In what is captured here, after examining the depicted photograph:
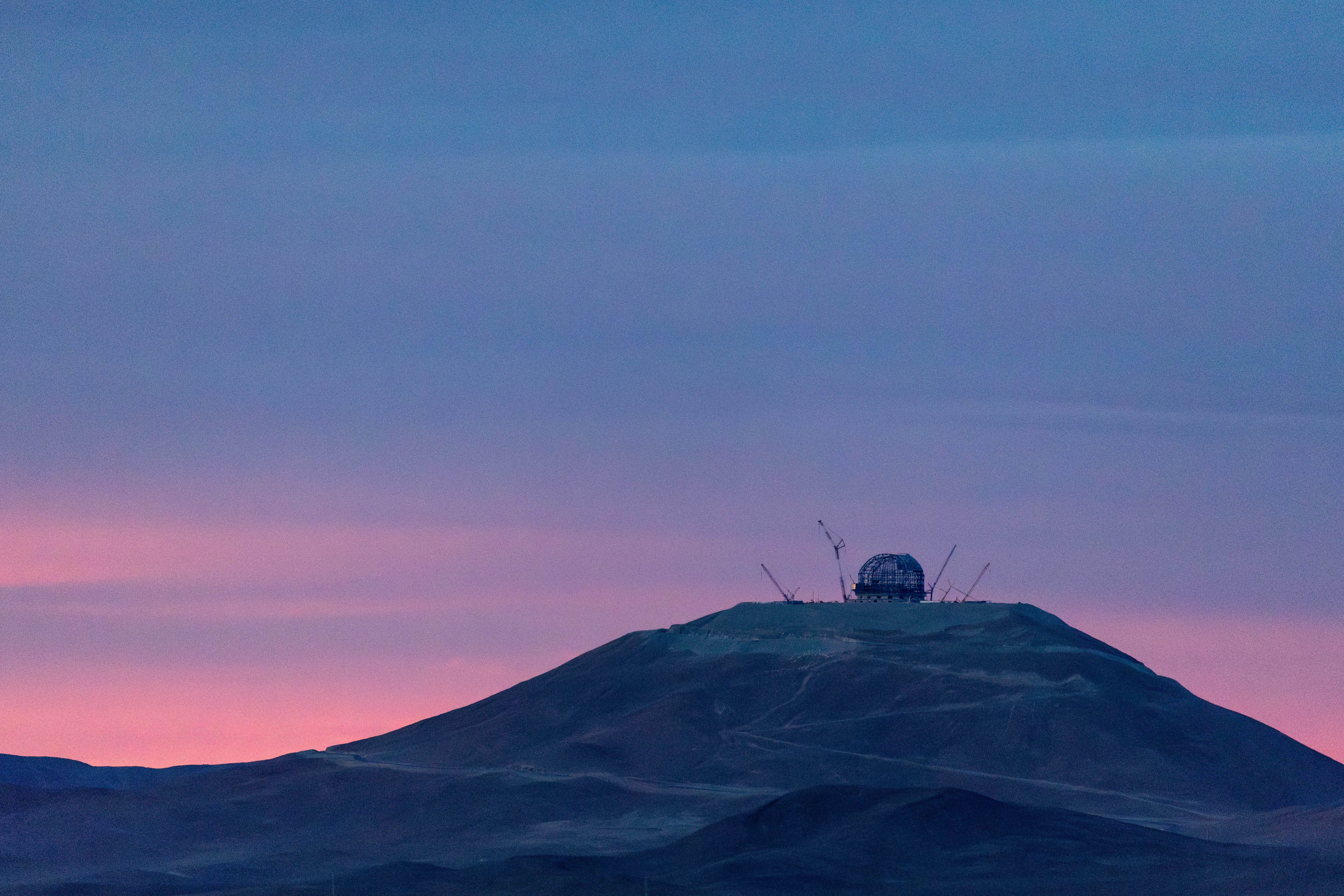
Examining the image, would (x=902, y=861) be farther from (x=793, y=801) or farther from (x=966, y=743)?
(x=966, y=743)

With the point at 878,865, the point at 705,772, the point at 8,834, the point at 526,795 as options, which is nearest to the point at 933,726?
the point at 705,772

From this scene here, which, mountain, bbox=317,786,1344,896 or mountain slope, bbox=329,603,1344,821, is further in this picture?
mountain slope, bbox=329,603,1344,821

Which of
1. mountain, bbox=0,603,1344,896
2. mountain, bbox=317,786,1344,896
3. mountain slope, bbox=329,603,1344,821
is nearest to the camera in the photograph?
mountain, bbox=317,786,1344,896

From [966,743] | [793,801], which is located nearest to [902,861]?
[793,801]

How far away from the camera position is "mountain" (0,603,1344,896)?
146000 millimetres

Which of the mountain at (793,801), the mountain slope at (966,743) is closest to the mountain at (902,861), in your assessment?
the mountain at (793,801)

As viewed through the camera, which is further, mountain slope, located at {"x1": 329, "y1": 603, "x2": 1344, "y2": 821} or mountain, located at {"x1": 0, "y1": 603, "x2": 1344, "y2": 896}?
mountain slope, located at {"x1": 329, "y1": 603, "x2": 1344, "y2": 821}

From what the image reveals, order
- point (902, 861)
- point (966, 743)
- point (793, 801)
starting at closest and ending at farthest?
1. point (902, 861)
2. point (793, 801)
3. point (966, 743)

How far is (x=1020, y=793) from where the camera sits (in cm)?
17762

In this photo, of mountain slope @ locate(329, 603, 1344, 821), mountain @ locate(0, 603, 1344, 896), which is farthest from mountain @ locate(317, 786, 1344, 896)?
mountain slope @ locate(329, 603, 1344, 821)

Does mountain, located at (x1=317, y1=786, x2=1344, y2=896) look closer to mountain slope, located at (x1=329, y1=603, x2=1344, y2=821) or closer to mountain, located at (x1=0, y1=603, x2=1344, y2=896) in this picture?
mountain, located at (x1=0, y1=603, x2=1344, y2=896)

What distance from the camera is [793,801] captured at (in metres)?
155

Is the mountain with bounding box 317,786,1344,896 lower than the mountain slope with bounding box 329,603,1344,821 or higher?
lower

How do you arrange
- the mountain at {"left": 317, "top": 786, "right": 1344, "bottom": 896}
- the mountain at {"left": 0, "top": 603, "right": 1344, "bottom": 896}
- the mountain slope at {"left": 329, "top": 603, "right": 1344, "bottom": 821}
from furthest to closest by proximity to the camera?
the mountain slope at {"left": 329, "top": 603, "right": 1344, "bottom": 821} → the mountain at {"left": 0, "top": 603, "right": 1344, "bottom": 896} → the mountain at {"left": 317, "top": 786, "right": 1344, "bottom": 896}
